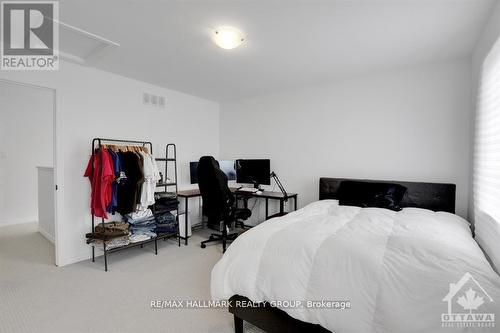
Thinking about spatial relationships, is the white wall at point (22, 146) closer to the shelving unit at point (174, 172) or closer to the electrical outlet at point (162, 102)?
the electrical outlet at point (162, 102)

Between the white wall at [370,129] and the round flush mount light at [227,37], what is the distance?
1877 mm

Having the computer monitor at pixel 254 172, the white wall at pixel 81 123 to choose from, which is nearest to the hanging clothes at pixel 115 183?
the white wall at pixel 81 123

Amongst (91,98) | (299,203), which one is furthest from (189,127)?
(299,203)

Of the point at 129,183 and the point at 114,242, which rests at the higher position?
the point at 129,183

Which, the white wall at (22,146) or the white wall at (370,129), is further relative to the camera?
the white wall at (22,146)

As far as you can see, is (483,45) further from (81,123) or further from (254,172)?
(81,123)

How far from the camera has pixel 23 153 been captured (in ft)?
15.5

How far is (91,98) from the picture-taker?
10.2 feet

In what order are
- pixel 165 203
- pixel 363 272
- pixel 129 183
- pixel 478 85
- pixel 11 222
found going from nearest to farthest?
pixel 363 272 < pixel 478 85 < pixel 129 183 < pixel 165 203 < pixel 11 222

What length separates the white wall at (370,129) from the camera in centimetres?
275

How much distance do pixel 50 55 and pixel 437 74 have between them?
4.52 meters

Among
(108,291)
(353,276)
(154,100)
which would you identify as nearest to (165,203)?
(108,291)

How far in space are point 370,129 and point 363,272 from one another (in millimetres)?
2466

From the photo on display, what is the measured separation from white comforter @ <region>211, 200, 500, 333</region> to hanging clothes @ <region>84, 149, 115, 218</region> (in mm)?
1935
